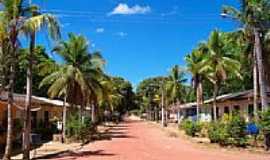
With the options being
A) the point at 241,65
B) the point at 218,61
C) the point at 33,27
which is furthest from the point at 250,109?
the point at 33,27

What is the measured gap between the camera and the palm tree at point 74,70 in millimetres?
37219

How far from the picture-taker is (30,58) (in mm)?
23500

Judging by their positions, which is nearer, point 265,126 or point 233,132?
point 265,126

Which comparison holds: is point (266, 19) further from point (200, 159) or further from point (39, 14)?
point (39, 14)

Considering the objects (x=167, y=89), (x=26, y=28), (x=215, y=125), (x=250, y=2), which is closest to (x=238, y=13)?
(x=250, y=2)

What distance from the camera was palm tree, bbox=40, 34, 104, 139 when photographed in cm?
3722

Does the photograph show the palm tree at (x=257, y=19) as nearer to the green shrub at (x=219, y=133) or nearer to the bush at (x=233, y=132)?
the bush at (x=233, y=132)

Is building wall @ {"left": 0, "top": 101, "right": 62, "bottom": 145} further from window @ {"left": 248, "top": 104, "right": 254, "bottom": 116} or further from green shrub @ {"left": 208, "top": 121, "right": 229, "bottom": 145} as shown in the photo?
window @ {"left": 248, "top": 104, "right": 254, "bottom": 116}

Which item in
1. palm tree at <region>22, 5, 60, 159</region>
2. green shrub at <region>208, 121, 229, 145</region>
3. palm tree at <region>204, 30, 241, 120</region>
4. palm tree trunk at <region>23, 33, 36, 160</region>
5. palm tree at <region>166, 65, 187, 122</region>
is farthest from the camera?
palm tree at <region>166, 65, 187, 122</region>

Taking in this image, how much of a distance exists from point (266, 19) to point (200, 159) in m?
11.8

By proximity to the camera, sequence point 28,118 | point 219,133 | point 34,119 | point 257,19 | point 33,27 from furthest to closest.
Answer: point 34,119 < point 219,133 < point 257,19 < point 28,118 < point 33,27

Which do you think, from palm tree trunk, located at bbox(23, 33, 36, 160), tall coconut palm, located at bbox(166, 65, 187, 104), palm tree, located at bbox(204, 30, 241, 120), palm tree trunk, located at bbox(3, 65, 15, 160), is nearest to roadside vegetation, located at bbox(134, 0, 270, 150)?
palm tree, located at bbox(204, 30, 241, 120)

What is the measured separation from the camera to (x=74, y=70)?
37.2 m

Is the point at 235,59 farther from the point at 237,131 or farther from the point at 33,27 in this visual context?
the point at 33,27
